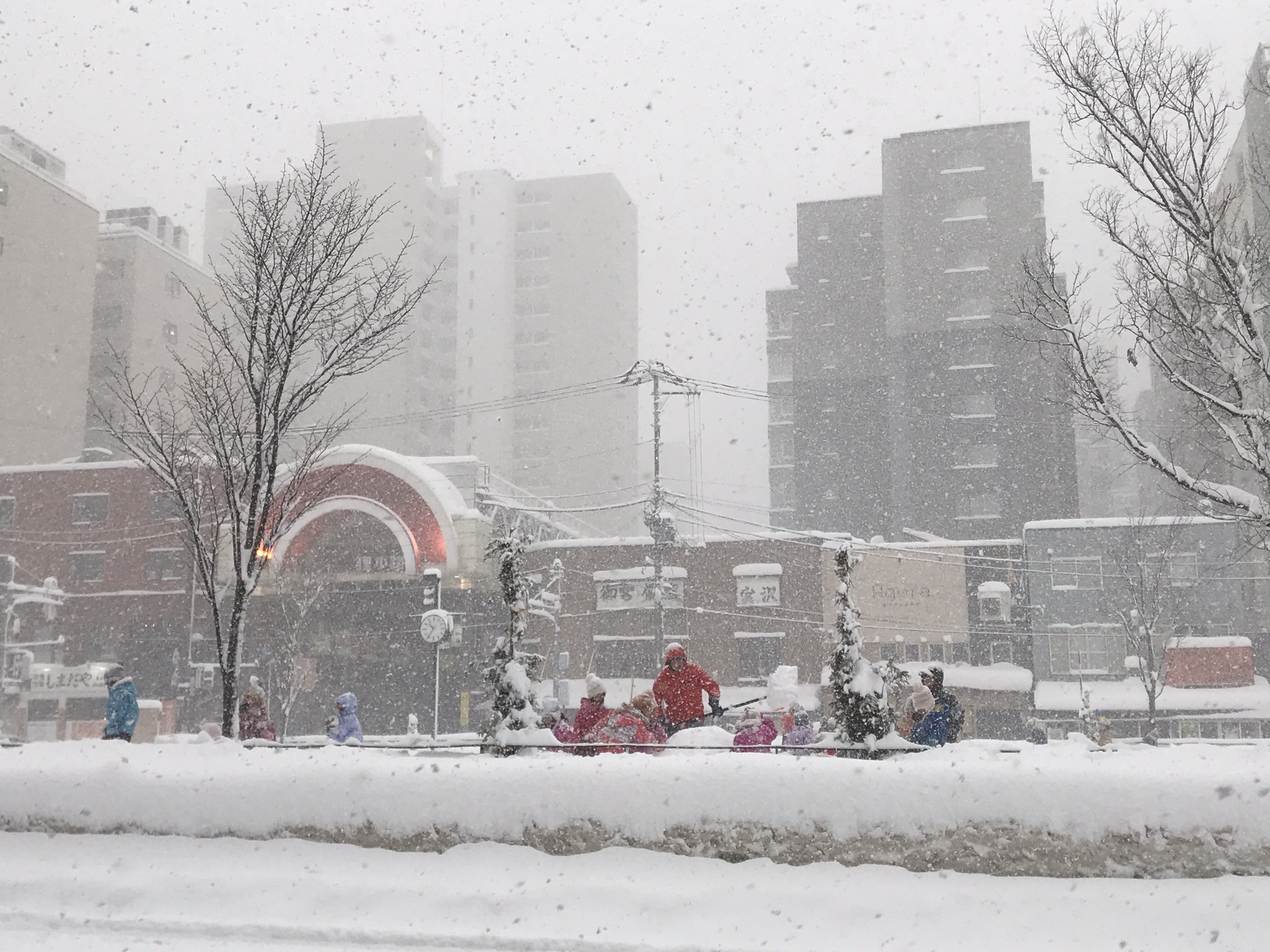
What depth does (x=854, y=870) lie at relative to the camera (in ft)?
21.3

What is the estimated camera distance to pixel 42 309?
48.8 metres

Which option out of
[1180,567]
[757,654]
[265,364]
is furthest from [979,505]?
[265,364]

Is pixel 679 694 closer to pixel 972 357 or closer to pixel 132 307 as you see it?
pixel 972 357

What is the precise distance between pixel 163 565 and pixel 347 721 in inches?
1274

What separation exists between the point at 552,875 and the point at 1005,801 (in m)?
2.94

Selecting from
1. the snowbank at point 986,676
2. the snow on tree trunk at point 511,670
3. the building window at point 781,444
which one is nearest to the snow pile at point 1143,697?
the snowbank at point 986,676

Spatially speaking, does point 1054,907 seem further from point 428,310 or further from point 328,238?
point 428,310

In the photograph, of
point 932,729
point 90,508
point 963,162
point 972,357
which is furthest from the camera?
point 963,162

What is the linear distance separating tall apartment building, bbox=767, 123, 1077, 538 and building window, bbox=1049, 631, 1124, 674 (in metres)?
13.9

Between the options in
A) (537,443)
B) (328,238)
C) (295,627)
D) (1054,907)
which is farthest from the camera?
(537,443)

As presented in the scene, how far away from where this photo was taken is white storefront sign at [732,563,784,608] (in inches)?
1438

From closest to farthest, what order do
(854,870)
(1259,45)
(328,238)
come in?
(854,870) → (328,238) → (1259,45)

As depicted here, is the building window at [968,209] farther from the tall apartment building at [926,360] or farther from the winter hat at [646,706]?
the winter hat at [646,706]

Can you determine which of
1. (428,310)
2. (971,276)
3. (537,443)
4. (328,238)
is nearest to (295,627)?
(328,238)
